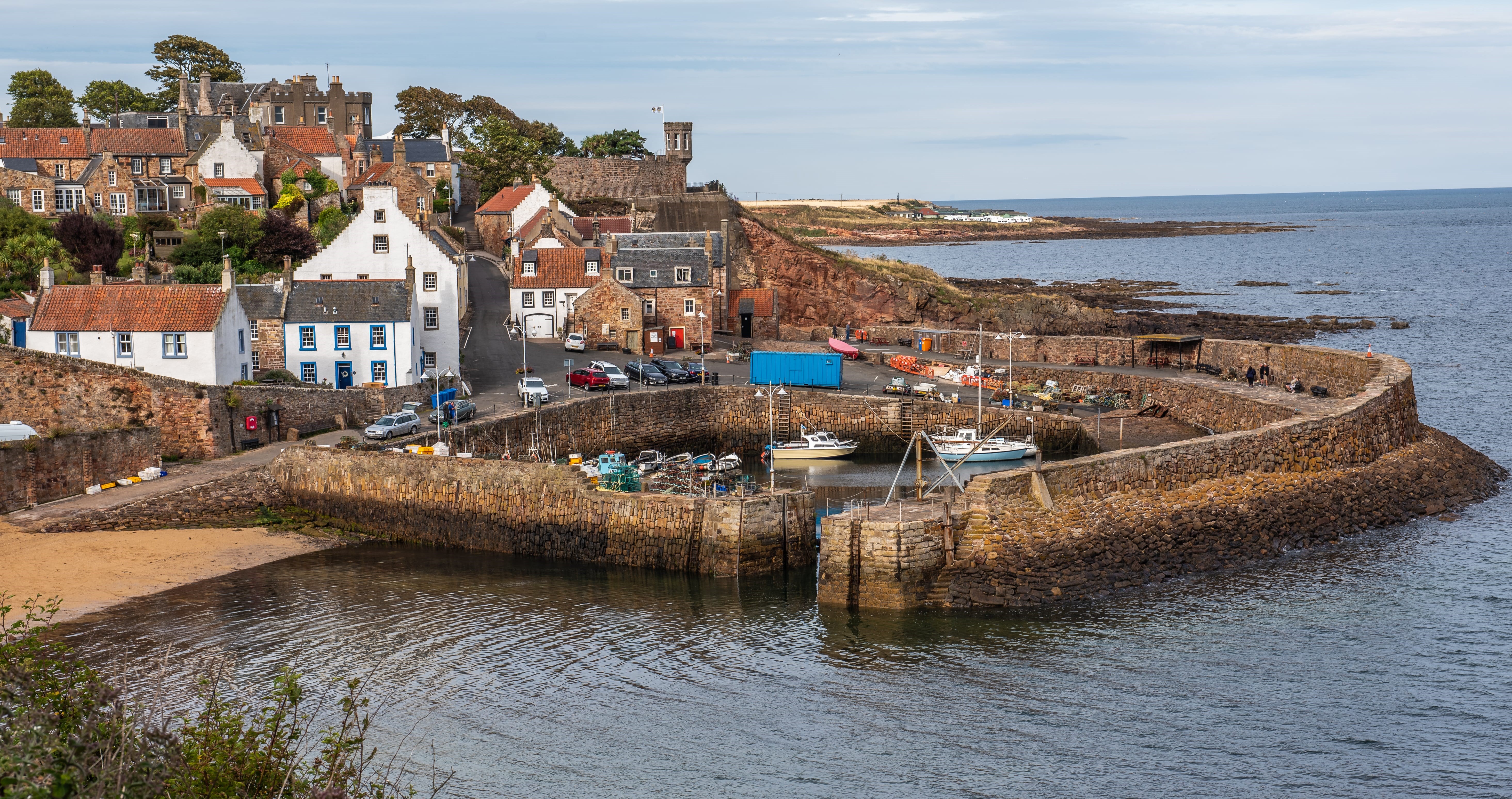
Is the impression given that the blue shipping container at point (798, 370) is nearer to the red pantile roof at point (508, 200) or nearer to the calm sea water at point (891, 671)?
the calm sea water at point (891, 671)

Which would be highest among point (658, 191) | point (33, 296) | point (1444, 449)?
point (658, 191)

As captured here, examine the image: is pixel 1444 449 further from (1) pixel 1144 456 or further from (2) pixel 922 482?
(2) pixel 922 482

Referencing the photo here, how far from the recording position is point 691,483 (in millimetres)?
40344

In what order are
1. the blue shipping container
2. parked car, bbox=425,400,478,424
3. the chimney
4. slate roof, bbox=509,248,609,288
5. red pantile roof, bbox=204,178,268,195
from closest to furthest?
1. parked car, bbox=425,400,478,424
2. the blue shipping container
3. slate roof, bbox=509,248,609,288
4. red pantile roof, bbox=204,178,268,195
5. the chimney

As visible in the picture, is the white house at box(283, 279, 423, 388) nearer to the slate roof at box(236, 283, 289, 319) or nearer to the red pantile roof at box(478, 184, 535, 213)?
the slate roof at box(236, 283, 289, 319)

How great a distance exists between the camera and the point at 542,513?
39875 mm

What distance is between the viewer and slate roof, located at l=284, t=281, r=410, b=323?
5344cm

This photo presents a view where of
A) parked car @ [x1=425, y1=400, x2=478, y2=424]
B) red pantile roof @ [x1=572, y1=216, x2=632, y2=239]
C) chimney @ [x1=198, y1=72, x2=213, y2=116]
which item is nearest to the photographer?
parked car @ [x1=425, y1=400, x2=478, y2=424]

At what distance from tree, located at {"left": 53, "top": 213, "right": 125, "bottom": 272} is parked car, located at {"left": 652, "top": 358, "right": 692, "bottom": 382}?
2903 cm

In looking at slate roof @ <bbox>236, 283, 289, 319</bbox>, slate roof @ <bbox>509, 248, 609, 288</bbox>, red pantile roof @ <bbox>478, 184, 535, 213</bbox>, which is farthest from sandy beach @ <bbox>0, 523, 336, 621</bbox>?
Result: red pantile roof @ <bbox>478, 184, 535, 213</bbox>

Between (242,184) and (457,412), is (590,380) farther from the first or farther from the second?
(242,184)

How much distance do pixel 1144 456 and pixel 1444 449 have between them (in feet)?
53.6

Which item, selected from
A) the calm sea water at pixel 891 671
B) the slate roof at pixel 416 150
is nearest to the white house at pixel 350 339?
the calm sea water at pixel 891 671

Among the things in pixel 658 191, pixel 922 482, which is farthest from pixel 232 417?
pixel 658 191
